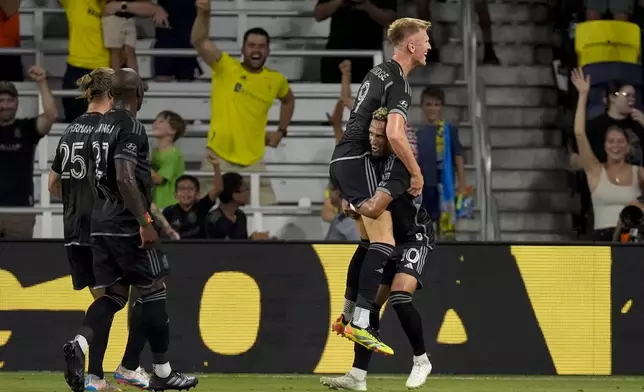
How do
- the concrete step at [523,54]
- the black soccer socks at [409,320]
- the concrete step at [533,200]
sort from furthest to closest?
the concrete step at [523,54]
the concrete step at [533,200]
the black soccer socks at [409,320]

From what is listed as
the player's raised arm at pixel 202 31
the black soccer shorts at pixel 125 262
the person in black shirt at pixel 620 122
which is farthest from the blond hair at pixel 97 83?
the person in black shirt at pixel 620 122

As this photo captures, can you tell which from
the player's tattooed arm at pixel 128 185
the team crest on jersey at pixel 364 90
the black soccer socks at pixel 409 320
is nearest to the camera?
the player's tattooed arm at pixel 128 185

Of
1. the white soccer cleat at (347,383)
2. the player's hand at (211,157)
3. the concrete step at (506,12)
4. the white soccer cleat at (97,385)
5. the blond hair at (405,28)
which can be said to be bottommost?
the white soccer cleat at (347,383)

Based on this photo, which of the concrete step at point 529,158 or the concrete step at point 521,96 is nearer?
the concrete step at point 529,158

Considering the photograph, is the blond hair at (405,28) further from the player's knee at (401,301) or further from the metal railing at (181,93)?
the metal railing at (181,93)

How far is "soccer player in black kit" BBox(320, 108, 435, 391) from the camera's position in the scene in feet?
30.8

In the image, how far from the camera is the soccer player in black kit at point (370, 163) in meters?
9.25

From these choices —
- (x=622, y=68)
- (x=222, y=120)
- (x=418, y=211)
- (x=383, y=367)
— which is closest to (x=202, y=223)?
(x=222, y=120)

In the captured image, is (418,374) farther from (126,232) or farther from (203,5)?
(203,5)

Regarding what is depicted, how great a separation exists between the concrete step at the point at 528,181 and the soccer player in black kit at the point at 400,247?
20.7 feet

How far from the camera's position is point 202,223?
13344 millimetres

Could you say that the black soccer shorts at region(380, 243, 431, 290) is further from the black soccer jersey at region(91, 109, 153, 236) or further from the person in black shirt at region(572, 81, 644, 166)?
the person in black shirt at region(572, 81, 644, 166)

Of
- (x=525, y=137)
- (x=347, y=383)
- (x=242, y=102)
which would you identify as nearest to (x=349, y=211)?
(x=347, y=383)

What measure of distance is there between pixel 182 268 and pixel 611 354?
3.49m
